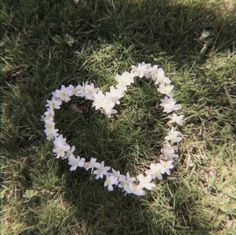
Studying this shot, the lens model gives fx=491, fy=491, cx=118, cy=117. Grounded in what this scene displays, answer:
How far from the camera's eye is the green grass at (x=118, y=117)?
2812 mm

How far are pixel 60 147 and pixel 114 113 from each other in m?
0.41

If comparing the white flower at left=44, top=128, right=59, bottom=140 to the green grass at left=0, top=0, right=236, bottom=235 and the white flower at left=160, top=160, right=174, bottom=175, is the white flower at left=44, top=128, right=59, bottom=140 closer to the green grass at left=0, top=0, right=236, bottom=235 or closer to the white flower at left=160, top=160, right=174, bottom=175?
the green grass at left=0, top=0, right=236, bottom=235

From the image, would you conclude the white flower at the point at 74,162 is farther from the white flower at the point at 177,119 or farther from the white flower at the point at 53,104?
the white flower at the point at 177,119

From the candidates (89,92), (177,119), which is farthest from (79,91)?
(177,119)

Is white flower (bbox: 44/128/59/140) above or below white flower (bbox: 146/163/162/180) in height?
below

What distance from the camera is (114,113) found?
9.87 feet

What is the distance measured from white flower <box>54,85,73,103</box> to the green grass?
0.08 metres

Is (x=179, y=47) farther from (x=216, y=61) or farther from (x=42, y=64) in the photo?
(x=42, y=64)

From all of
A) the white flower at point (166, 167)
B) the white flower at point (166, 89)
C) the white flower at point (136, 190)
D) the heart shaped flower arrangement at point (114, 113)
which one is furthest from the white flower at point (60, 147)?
the white flower at point (166, 89)

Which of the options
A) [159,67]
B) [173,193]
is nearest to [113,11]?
[159,67]

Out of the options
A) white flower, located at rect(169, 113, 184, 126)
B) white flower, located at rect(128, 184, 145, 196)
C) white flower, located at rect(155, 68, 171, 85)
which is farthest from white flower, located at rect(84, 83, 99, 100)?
white flower, located at rect(128, 184, 145, 196)

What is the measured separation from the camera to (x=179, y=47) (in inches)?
125

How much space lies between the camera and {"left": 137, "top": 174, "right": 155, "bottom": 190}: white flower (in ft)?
9.25

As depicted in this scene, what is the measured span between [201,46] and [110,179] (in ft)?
3.55
